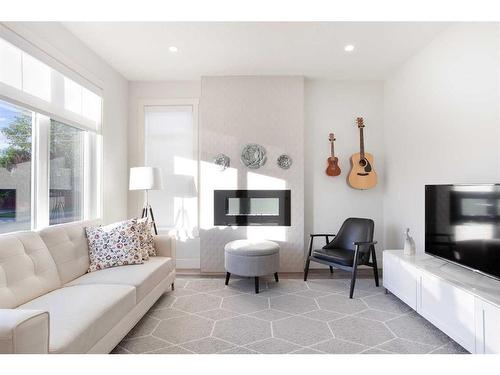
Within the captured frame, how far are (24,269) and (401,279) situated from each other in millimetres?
2952

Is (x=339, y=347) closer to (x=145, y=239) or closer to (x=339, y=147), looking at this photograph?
(x=145, y=239)

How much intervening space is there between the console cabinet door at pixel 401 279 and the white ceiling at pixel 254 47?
221cm

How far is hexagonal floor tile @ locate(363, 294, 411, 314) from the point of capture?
256cm

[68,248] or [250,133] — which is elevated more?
[250,133]

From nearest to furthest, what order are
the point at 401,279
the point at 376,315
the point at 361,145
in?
the point at 376,315
the point at 401,279
the point at 361,145

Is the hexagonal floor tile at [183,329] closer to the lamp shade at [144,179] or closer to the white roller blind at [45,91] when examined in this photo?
the lamp shade at [144,179]

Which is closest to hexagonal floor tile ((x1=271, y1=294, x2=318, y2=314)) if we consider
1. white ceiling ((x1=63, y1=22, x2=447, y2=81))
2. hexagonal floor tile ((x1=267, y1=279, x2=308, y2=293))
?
hexagonal floor tile ((x1=267, y1=279, x2=308, y2=293))

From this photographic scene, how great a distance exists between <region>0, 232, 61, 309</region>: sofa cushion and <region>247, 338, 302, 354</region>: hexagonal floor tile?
4.73 ft

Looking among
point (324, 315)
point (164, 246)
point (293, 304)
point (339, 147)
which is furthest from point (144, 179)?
point (339, 147)

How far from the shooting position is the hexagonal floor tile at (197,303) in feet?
8.51

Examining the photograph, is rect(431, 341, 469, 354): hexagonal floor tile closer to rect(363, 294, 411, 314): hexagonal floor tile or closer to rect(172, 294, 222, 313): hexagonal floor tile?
rect(363, 294, 411, 314): hexagonal floor tile

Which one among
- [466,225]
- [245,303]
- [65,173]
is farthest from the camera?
[65,173]

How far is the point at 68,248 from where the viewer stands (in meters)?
2.23
